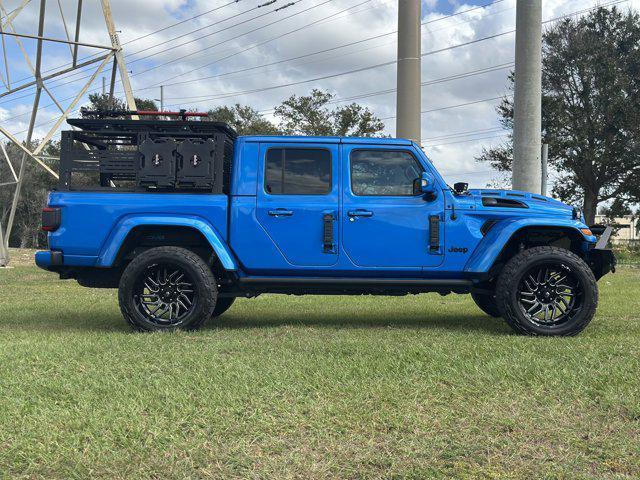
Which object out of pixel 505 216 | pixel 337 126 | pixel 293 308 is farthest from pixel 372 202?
pixel 337 126

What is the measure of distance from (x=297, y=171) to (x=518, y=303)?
2.56 meters

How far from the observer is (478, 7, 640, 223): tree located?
2691 cm

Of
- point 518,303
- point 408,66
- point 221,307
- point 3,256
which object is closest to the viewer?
point 518,303

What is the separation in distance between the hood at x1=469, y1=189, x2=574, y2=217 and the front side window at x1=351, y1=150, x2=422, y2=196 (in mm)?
673

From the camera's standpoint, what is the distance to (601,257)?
243 inches

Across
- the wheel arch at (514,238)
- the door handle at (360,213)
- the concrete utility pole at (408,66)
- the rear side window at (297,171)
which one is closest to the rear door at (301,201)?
the rear side window at (297,171)

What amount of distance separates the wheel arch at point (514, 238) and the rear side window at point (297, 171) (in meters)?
1.65

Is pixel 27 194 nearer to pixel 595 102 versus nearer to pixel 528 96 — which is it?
pixel 595 102

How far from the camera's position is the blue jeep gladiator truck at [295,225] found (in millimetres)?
5902

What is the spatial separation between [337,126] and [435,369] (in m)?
35.3

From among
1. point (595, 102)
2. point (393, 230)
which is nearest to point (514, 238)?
point (393, 230)

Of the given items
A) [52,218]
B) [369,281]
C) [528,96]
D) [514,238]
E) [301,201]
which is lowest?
[369,281]

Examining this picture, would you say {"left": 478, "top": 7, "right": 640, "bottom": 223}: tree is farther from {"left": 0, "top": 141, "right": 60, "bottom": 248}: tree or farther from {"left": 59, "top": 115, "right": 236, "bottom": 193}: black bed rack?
{"left": 0, "top": 141, "right": 60, "bottom": 248}: tree

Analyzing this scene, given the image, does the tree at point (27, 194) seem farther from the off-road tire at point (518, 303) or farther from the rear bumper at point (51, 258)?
the off-road tire at point (518, 303)
